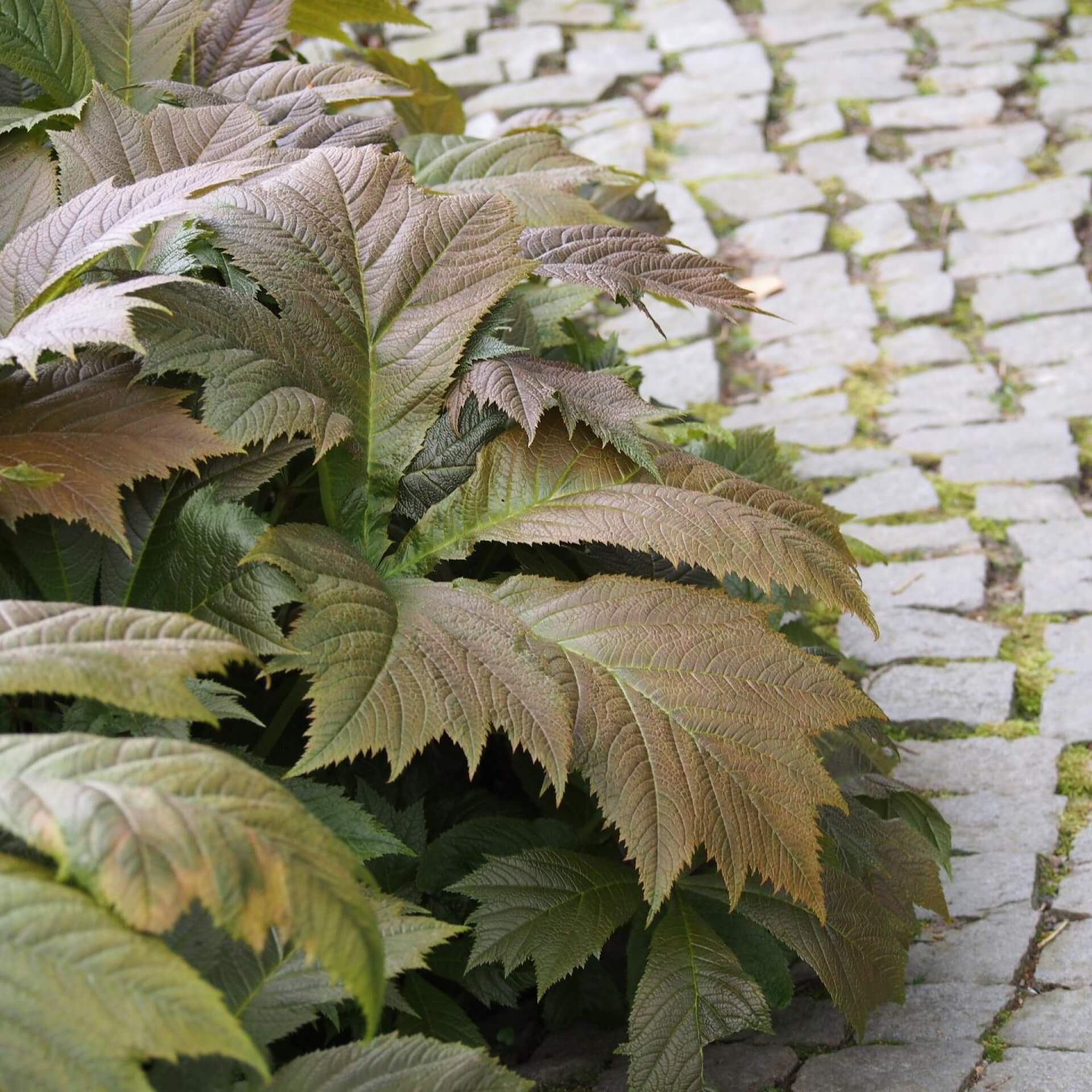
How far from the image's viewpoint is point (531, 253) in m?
1.78

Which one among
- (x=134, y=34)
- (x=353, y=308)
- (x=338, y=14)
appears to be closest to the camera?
(x=353, y=308)

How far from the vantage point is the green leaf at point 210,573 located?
1328 millimetres

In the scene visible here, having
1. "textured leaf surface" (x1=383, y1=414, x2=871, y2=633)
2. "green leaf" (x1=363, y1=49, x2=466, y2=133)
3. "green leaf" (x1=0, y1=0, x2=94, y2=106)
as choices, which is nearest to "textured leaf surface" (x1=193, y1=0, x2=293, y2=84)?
"green leaf" (x1=0, y1=0, x2=94, y2=106)

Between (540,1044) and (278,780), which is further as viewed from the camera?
(540,1044)

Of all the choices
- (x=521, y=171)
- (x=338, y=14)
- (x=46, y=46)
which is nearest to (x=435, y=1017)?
(x=521, y=171)

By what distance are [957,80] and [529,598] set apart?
4296mm

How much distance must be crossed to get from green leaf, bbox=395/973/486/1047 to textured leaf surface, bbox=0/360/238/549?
64 centimetres

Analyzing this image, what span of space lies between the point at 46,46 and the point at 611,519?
107 cm

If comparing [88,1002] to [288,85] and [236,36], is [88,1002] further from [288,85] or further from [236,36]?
[236,36]

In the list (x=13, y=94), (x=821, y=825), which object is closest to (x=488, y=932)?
(x=821, y=825)

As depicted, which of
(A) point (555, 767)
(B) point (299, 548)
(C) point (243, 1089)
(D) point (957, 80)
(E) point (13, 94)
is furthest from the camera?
(D) point (957, 80)

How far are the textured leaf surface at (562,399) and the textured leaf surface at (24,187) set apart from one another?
56 centimetres

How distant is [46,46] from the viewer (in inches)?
73.4

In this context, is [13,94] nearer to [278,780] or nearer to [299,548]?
[299,548]
